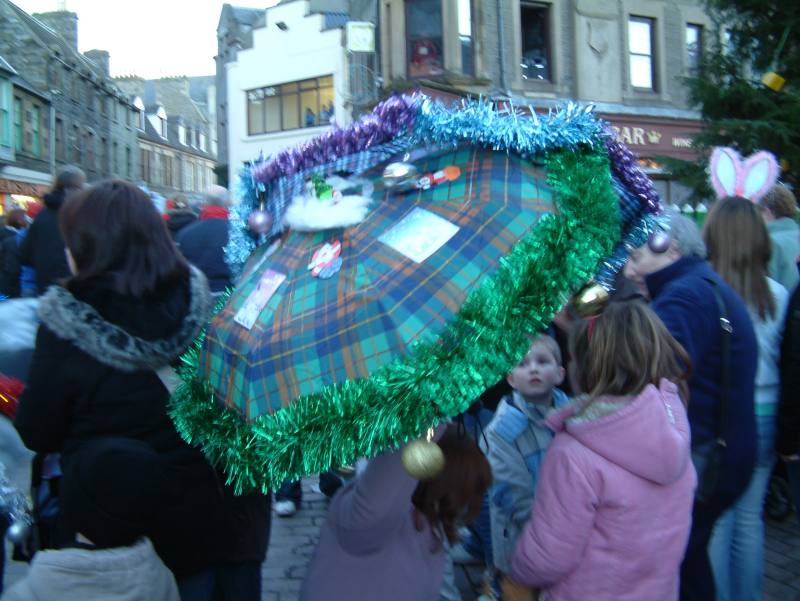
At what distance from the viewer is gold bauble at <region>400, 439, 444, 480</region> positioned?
5.21 ft

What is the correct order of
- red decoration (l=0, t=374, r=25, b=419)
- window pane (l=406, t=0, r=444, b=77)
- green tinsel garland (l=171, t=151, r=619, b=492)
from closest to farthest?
green tinsel garland (l=171, t=151, r=619, b=492), red decoration (l=0, t=374, r=25, b=419), window pane (l=406, t=0, r=444, b=77)

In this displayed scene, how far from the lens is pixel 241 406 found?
1.58 metres

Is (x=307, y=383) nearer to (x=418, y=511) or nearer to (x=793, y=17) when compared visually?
(x=418, y=511)

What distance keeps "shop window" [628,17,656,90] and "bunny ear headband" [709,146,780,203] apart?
482 inches

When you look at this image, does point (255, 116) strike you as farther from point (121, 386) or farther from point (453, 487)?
point (453, 487)

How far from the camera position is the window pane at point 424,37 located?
15.0 m

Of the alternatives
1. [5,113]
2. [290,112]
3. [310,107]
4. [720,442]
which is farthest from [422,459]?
[5,113]

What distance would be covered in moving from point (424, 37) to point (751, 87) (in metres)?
7.65

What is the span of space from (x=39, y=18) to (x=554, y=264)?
1590 inches

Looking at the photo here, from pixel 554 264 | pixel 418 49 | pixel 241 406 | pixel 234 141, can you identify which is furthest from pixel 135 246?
pixel 234 141

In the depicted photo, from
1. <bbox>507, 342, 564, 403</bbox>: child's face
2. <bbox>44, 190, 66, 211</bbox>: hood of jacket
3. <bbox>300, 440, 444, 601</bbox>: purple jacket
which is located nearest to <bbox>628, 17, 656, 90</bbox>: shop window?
<bbox>44, 190, 66, 211</bbox>: hood of jacket

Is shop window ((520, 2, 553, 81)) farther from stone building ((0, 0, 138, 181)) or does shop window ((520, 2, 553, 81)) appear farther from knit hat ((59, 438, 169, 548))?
stone building ((0, 0, 138, 181))

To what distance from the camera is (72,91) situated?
32.4m

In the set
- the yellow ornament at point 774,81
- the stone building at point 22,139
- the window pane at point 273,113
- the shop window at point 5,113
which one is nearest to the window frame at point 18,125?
the stone building at point 22,139
